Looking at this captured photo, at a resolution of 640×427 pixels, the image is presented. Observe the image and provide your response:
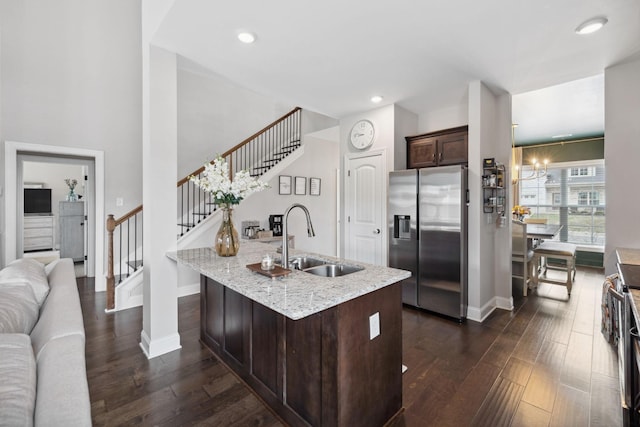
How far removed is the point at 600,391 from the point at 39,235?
30.1 feet

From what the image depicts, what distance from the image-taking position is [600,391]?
200 cm

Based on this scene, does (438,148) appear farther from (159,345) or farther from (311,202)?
(159,345)

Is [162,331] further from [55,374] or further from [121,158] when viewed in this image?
[121,158]

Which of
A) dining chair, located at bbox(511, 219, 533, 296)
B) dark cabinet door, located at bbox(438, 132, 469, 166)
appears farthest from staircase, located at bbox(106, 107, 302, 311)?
dining chair, located at bbox(511, 219, 533, 296)

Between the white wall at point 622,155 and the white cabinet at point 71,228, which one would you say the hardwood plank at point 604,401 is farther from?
the white cabinet at point 71,228

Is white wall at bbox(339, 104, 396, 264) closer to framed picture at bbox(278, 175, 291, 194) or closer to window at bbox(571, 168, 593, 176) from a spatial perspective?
framed picture at bbox(278, 175, 291, 194)

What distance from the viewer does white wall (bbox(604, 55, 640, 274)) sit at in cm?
275

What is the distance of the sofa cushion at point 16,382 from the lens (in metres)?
0.71

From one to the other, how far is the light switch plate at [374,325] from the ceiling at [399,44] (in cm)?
204

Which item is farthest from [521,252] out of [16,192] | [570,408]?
[16,192]

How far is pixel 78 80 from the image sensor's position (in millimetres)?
4242

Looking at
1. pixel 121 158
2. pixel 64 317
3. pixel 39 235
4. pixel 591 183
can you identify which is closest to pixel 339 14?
pixel 64 317

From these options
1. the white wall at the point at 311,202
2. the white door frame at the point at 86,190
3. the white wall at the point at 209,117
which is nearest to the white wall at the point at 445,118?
the white wall at the point at 311,202

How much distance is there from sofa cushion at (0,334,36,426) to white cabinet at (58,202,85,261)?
19.6 feet
